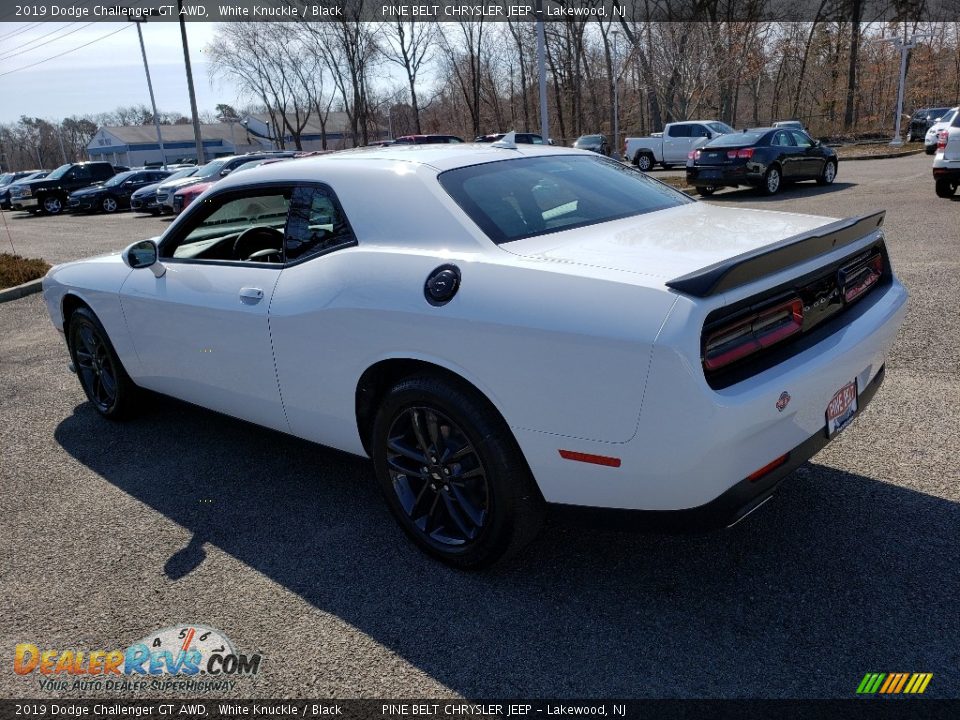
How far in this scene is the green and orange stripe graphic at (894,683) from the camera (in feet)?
7.24

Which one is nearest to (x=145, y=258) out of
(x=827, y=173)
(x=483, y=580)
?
(x=483, y=580)

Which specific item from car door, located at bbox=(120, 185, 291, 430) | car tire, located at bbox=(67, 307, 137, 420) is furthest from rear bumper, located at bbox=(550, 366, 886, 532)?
car tire, located at bbox=(67, 307, 137, 420)

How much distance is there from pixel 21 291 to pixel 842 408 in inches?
412

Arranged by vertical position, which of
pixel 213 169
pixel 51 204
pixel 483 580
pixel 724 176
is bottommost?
pixel 51 204

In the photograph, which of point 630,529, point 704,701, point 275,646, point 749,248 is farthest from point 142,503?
point 749,248

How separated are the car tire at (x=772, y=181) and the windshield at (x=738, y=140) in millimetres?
754

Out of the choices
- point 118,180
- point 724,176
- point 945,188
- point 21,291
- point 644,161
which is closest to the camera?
point 21,291

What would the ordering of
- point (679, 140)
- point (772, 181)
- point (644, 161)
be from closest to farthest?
point (772, 181)
point (679, 140)
point (644, 161)

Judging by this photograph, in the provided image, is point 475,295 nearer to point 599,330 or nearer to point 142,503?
point 599,330

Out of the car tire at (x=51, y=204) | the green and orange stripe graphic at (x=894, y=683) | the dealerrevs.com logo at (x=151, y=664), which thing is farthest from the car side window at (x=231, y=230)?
the car tire at (x=51, y=204)

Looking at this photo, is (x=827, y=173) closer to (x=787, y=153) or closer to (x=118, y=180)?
(x=787, y=153)

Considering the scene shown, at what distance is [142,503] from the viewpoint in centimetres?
378

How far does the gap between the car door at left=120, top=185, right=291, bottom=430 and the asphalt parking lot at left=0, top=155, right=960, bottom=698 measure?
1.36ft

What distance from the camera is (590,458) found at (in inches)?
94.7
